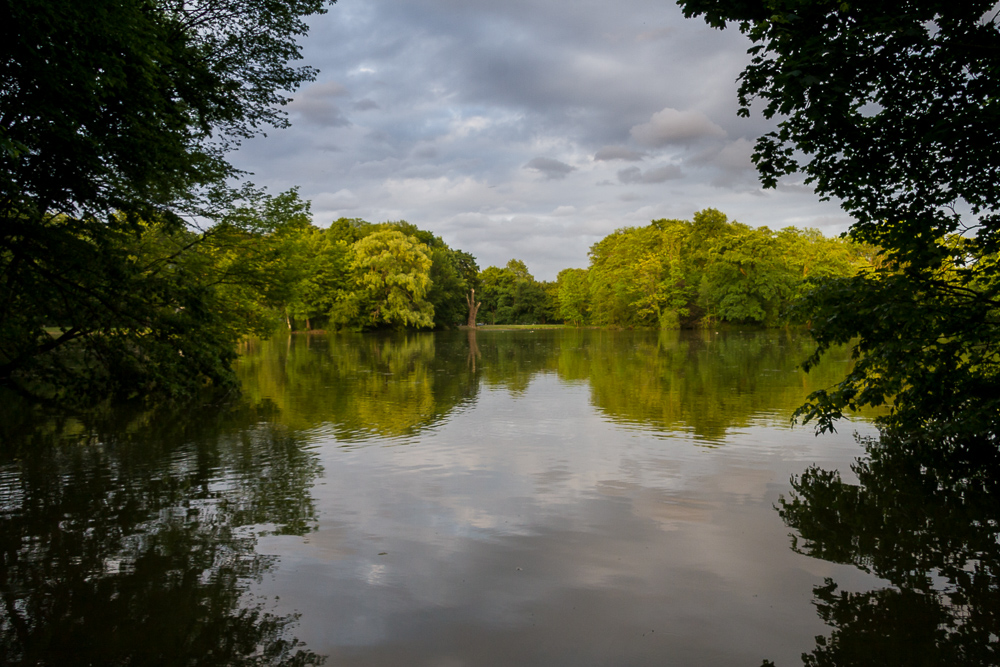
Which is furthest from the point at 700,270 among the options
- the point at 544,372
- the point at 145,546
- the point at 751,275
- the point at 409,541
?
the point at 145,546

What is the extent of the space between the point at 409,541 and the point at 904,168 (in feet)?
20.7

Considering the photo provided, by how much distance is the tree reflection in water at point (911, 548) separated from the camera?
419 cm

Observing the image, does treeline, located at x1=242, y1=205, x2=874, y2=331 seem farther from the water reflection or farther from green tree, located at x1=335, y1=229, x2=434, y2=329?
the water reflection

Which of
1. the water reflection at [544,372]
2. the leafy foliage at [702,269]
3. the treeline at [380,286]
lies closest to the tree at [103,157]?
the water reflection at [544,372]

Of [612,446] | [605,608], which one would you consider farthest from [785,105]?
[612,446]

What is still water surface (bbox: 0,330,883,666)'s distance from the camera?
4.33 meters

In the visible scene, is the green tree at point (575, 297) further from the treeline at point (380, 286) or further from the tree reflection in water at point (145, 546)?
the tree reflection in water at point (145, 546)

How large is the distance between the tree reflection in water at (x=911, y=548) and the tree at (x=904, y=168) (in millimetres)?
832

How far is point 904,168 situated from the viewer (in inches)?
260

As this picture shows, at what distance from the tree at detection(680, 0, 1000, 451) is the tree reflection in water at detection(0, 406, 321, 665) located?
231 inches

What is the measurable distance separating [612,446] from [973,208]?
5825 millimetres

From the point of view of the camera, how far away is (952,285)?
701cm

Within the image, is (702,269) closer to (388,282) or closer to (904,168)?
(388,282)

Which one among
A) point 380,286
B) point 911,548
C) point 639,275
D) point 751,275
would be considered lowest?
point 911,548
